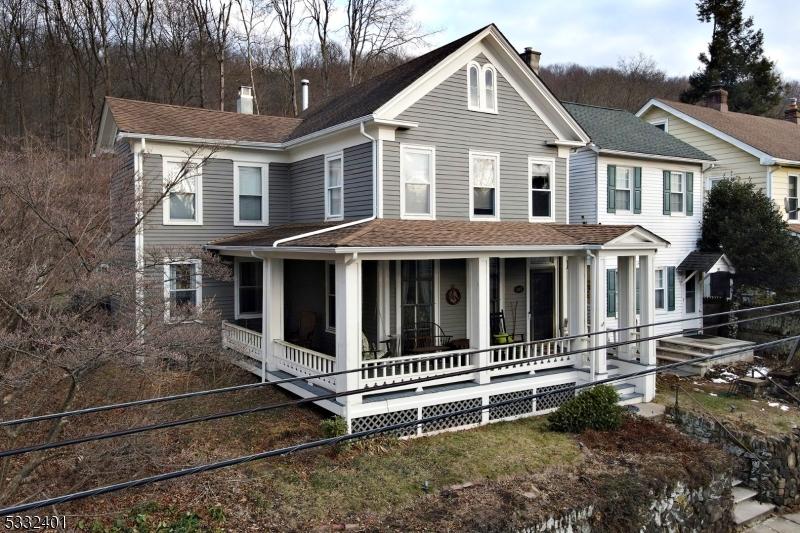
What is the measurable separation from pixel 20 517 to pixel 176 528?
1.87 meters

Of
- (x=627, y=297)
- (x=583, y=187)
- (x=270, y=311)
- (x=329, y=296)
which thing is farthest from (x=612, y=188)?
(x=270, y=311)

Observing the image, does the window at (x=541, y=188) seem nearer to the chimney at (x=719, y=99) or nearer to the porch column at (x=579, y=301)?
the porch column at (x=579, y=301)

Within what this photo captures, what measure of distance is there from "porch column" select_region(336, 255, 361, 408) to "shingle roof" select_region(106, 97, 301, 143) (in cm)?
692

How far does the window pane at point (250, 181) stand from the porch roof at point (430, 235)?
1.23m

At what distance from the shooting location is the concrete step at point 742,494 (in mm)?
10336

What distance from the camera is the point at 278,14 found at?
31.0m

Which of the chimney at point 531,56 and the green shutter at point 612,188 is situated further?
the chimney at point 531,56

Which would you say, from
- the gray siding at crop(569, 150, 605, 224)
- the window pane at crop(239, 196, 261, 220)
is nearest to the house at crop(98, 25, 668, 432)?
A: the window pane at crop(239, 196, 261, 220)

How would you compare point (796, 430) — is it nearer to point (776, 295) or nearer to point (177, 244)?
point (776, 295)

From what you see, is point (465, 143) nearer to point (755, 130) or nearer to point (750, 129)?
point (750, 129)

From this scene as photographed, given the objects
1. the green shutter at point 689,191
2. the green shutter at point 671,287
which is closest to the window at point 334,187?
the green shutter at point 671,287

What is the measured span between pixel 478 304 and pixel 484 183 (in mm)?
3696

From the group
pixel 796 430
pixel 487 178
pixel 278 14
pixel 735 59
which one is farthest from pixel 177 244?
pixel 735 59

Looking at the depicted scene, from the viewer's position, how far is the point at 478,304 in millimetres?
11695
